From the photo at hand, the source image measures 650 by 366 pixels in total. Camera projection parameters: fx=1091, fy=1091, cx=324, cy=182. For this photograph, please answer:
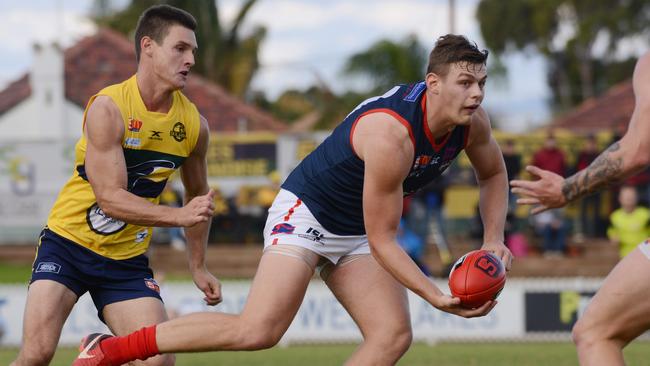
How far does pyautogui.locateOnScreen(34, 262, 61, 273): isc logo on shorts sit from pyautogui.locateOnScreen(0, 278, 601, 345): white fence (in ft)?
25.1

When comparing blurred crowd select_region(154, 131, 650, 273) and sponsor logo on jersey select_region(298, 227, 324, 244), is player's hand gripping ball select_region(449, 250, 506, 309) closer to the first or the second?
sponsor logo on jersey select_region(298, 227, 324, 244)

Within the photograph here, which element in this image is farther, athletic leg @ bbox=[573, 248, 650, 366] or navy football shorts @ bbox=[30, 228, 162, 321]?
navy football shorts @ bbox=[30, 228, 162, 321]

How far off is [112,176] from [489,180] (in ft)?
7.34

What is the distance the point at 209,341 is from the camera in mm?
5867

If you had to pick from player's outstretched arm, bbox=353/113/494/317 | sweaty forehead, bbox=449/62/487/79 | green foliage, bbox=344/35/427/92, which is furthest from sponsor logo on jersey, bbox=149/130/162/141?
green foliage, bbox=344/35/427/92

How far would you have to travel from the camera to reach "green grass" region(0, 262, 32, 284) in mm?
19403

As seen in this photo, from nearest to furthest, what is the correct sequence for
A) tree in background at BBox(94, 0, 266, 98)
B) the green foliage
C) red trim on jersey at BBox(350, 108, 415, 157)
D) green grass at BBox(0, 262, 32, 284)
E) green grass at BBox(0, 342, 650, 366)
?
red trim on jersey at BBox(350, 108, 415, 157), green grass at BBox(0, 342, 650, 366), green grass at BBox(0, 262, 32, 284), tree in background at BBox(94, 0, 266, 98), the green foliage

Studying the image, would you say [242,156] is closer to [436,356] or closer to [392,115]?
[436,356]

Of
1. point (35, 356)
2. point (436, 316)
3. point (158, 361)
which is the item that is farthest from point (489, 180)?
point (436, 316)

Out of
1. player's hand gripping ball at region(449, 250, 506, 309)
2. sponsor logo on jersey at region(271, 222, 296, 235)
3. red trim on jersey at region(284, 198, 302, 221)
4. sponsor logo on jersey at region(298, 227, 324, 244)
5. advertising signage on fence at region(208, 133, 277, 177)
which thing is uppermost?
red trim on jersey at region(284, 198, 302, 221)

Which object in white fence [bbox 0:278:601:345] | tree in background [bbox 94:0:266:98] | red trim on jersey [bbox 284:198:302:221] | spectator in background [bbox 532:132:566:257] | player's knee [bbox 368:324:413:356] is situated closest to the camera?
player's knee [bbox 368:324:413:356]

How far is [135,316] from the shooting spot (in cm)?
631

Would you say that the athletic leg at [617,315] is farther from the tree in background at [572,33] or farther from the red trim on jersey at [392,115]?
the tree in background at [572,33]

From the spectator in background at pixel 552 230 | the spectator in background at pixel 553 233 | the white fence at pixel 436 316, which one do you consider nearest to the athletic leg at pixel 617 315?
the white fence at pixel 436 316
